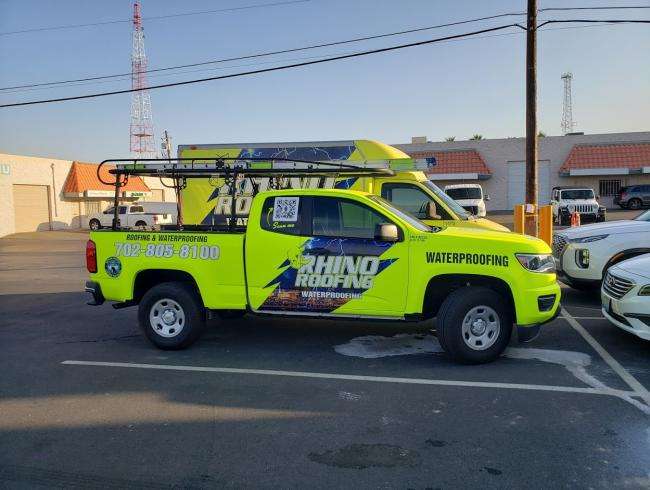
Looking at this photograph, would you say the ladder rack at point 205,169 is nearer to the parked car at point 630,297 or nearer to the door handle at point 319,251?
the door handle at point 319,251

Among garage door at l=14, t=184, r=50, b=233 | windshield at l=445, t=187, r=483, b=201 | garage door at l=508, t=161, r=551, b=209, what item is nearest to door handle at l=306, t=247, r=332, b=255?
windshield at l=445, t=187, r=483, b=201

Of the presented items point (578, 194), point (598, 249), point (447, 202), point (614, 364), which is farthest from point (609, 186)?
point (614, 364)

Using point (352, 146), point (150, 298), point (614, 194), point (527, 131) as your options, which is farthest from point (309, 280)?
point (614, 194)

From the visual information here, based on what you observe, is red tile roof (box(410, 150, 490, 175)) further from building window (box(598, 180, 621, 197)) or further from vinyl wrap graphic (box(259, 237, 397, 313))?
vinyl wrap graphic (box(259, 237, 397, 313))

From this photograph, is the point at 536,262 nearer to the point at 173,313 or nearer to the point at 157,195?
the point at 173,313

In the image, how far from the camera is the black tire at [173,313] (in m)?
6.54

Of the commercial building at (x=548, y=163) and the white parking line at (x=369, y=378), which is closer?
the white parking line at (x=369, y=378)

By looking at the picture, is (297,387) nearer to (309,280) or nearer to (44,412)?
(309,280)

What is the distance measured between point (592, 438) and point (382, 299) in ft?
8.16

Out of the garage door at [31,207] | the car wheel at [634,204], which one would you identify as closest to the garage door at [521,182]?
the car wheel at [634,204]

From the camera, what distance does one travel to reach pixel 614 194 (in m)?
38.6

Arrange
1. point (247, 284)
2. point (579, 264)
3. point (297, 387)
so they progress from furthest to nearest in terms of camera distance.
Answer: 1. point (579, 264)
2. point (247, 284)
3. point (297, 387)

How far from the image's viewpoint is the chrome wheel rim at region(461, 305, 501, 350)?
19.3 ft

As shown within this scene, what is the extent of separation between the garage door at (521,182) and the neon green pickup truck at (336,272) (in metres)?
35.6
